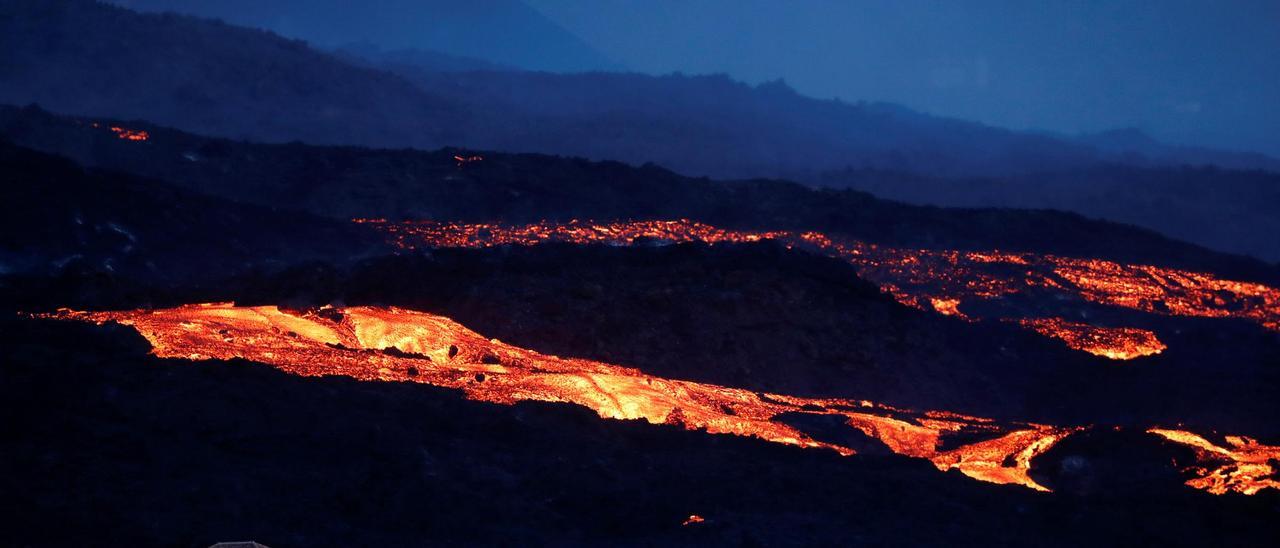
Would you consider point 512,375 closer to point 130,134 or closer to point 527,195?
point 527,195

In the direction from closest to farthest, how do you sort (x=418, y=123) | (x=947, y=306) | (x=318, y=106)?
(x=947, y=306) → (x=318, y=106) → (x=418, y=123)

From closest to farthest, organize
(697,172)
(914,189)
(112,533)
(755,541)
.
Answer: (112,533)
(755,541)
(914,189)
(697,172)

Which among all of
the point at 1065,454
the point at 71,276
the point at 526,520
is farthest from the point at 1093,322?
the point at 71,276

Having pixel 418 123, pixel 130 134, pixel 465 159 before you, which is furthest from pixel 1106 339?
pixel 418 123

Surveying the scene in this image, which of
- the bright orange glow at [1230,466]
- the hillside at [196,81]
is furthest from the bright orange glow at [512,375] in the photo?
the hillside at [196,81]

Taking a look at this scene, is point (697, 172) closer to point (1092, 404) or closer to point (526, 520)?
point (1092, 404)

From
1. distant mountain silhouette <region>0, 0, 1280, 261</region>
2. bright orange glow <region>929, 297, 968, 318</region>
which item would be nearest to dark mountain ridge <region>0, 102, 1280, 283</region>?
bright orange glow <region>929, 297, 968, 318</region>
